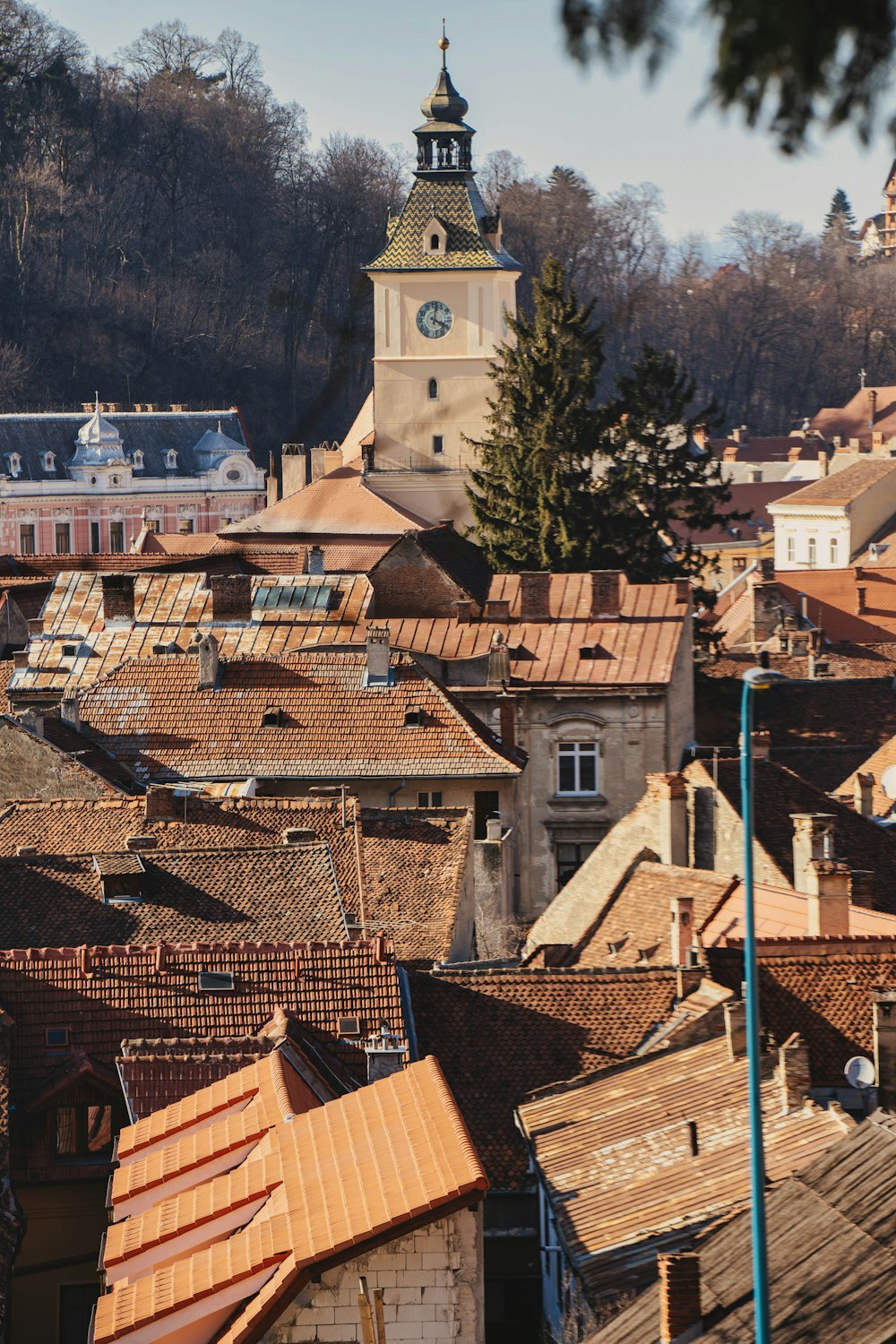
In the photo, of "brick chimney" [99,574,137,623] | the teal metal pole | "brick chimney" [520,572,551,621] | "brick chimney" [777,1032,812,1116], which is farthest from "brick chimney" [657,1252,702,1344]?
"brick chimney" [520,572,551,621]

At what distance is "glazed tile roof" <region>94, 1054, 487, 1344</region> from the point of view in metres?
12.5

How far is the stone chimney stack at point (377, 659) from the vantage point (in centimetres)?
3234

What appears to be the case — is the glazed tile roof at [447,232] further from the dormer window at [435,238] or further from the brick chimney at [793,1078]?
the brick chimney at [793,1078]

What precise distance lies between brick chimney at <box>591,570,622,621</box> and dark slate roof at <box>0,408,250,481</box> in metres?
50.6

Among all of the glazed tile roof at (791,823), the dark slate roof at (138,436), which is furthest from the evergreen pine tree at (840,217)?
the glazed tile roof at (791,823)

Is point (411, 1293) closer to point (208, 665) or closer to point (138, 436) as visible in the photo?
point (208, 665)

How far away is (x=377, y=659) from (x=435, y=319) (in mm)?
29215

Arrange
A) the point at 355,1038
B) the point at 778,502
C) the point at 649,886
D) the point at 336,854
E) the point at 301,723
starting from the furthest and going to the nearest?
the point at 778,502, the point at 301,723, the point at 336,854, the point at 649,886, the point at 355,1038

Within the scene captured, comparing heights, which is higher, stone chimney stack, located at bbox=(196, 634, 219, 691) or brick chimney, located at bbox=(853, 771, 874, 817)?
stone chimney stack, located at bbox=(196, 634, 219, 691)

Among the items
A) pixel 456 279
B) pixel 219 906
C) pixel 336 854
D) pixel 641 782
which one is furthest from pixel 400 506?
pixel 219 906

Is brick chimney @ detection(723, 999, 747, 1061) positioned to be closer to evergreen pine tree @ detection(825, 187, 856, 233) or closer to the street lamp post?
the street lamp post

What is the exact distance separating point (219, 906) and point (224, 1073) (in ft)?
18.9

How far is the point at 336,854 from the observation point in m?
25.3

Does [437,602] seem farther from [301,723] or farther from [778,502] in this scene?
[778,502]
